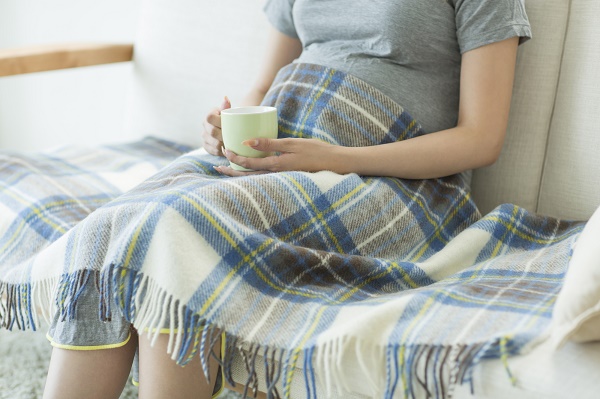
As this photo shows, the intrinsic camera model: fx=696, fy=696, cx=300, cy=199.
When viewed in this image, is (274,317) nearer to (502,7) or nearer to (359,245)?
(359,245)

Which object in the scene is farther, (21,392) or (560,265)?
(21,392)

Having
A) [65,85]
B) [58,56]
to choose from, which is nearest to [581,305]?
[58,56]

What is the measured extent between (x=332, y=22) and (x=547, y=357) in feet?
2.42

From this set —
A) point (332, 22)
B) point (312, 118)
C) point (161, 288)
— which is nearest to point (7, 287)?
point (161, 288)

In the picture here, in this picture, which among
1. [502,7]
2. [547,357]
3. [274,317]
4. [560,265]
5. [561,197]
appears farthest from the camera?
[561,197]

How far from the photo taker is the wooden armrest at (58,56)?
5.17 feet

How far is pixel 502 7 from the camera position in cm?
113

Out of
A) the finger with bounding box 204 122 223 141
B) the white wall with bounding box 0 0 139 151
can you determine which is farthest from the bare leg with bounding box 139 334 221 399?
the white wall with bounding box 0 0 139 151

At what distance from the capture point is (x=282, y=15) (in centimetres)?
141

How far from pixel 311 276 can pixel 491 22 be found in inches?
20.5

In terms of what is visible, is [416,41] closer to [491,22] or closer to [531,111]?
[491,22]

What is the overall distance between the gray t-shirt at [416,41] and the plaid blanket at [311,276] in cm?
18

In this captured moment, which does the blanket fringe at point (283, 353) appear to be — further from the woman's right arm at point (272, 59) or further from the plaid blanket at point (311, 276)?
the woman's right arm at point (272, 59)

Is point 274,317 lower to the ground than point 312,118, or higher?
lower
